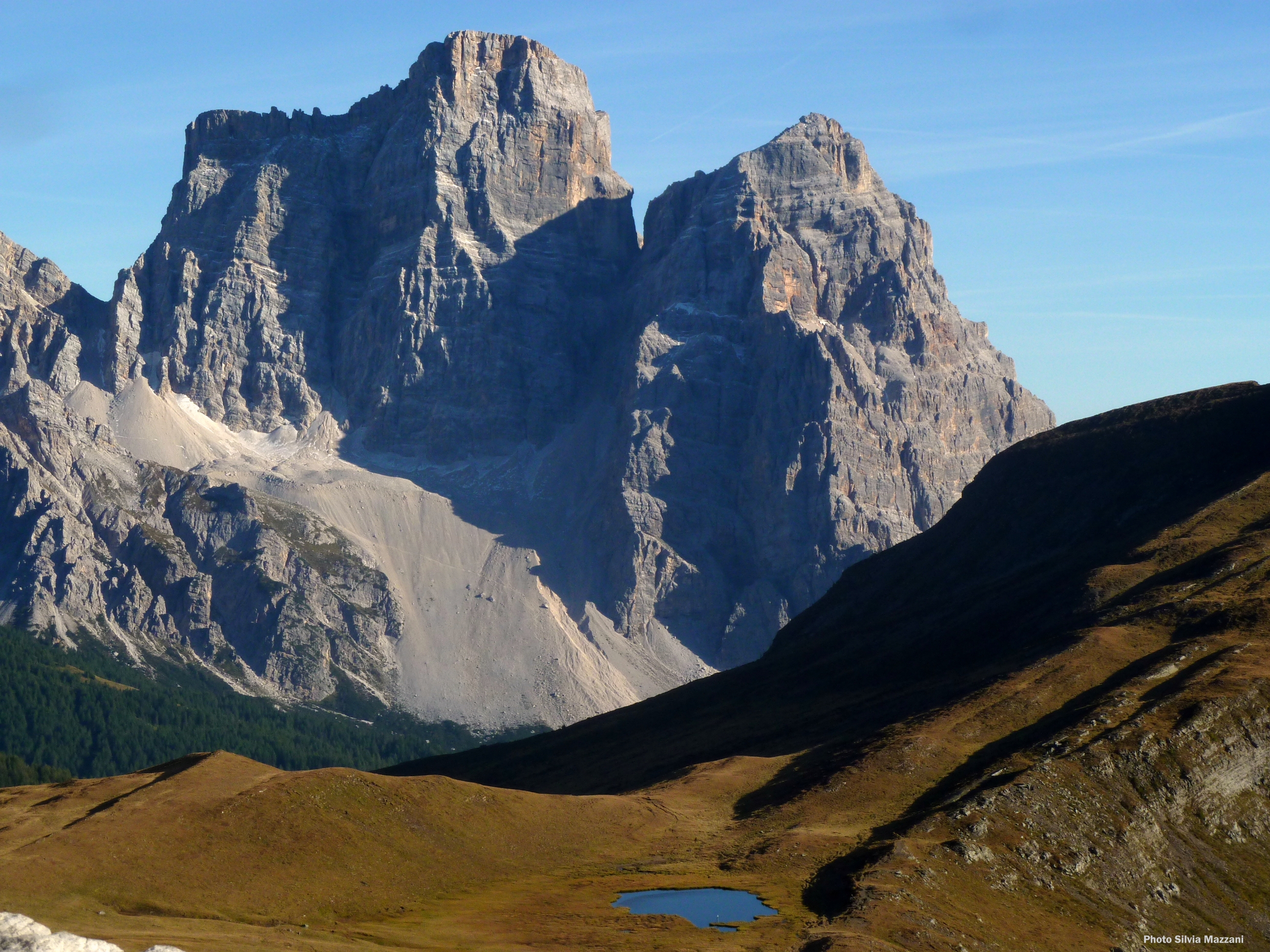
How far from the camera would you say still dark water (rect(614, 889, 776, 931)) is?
103m

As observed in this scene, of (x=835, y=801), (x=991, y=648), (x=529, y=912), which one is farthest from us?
(x=991, y=648)

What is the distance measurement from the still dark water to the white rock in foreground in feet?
154

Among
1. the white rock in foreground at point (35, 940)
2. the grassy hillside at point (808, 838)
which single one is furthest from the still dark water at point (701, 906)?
the white rock in foreground at point (35, 940)

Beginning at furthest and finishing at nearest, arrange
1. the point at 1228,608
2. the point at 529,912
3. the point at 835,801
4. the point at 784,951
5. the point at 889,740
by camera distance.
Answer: the point at 1228,608
the point at 889,740
the point at 835,801
the point at 529,912
the point at 784,951

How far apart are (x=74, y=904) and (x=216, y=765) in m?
28.3

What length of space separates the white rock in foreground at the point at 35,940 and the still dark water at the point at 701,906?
46.8m

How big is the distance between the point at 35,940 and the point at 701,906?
54.0 m

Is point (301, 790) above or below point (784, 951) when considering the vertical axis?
above

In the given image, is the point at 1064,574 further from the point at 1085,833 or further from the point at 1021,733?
the point at 1085,833

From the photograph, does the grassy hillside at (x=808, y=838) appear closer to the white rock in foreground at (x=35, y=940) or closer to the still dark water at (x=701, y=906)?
the still dark water at (x=701, y=906)

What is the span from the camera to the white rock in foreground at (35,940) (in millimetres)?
62219

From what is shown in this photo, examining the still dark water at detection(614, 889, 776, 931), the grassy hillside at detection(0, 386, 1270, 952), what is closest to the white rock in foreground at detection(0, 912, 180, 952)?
the grassy hillside at detection(0, 386, 1270, 952)

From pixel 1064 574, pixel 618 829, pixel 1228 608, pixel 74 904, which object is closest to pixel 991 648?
pixel 1064 574

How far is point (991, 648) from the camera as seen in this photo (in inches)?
7347
